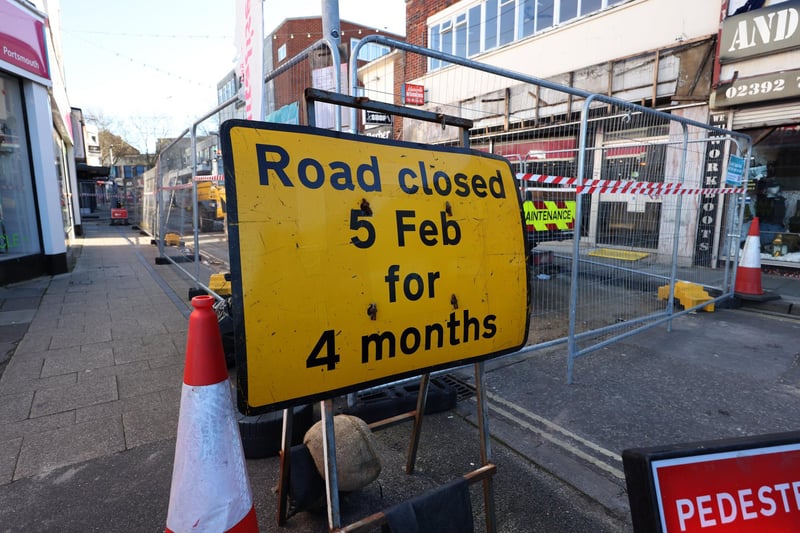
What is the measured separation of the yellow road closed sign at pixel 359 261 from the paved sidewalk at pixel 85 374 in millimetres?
2071

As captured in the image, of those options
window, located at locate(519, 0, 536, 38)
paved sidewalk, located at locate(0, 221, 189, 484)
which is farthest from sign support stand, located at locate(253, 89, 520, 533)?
window, located at locate(519, 0, 536, 38)

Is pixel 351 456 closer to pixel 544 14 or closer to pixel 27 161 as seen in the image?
pixel 27 161

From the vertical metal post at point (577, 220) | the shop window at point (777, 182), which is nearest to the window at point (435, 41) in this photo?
the shop window at point (777, 182)

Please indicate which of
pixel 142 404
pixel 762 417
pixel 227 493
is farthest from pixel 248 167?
pixel 762 417

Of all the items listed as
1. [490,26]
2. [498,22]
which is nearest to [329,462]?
[498,22]

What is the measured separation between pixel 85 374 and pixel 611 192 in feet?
16.4

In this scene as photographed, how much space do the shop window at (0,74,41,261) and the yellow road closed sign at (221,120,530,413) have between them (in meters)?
8.93

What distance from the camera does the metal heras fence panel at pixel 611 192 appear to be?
4.16 m

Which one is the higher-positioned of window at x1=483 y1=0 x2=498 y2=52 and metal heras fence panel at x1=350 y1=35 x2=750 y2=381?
window at x1=483 y1=0 x2=498 y2=52

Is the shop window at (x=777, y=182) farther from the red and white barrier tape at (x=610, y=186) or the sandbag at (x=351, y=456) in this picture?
the sandbag at (x=351, y=456)

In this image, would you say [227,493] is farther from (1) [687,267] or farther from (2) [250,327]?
(1) [687,267]

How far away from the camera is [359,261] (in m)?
1.60

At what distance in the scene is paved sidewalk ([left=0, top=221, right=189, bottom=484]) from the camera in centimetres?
277

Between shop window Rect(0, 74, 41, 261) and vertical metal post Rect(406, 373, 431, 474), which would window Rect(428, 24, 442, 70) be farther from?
vertical metal post Rect(406, 373, 431, 474)
